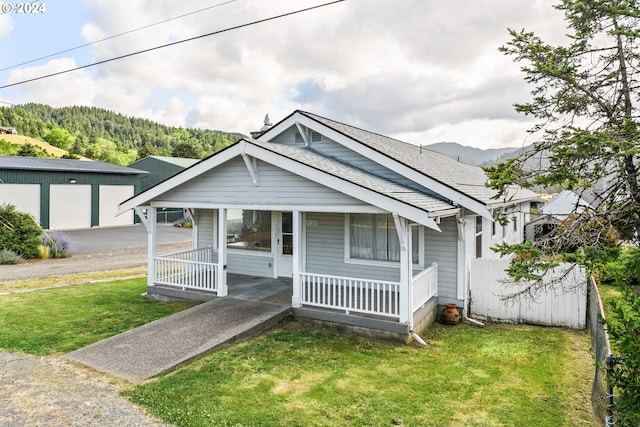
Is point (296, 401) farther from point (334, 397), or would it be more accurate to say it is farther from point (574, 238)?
point (574, 238)

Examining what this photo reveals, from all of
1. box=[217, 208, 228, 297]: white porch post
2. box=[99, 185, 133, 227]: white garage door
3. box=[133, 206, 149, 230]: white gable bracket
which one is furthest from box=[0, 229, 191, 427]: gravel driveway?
box=[99, 185, 133, 227]: white garage door

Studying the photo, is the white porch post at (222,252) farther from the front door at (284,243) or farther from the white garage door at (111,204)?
the white garage door at (111,204)

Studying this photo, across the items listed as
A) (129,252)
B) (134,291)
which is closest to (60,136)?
(129,252)

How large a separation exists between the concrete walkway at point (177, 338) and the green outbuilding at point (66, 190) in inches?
696

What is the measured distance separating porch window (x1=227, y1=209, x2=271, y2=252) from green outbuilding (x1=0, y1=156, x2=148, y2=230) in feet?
47.8

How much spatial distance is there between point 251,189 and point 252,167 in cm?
54

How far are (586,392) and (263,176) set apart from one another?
7.00 meters

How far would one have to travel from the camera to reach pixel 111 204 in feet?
99.5

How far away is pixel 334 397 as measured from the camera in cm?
527

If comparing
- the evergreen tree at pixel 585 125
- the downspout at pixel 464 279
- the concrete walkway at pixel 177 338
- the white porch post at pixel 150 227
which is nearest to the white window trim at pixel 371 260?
the downspout at pixel 464 279

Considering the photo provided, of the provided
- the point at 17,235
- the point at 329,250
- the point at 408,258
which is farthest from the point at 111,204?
the point at 408,258

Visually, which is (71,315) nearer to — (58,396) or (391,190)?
(58,396)

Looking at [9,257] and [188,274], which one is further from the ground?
[188,274]

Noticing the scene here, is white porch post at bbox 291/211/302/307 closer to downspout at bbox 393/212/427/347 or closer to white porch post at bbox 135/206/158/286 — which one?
downspout at bbox 393/212/427/347
